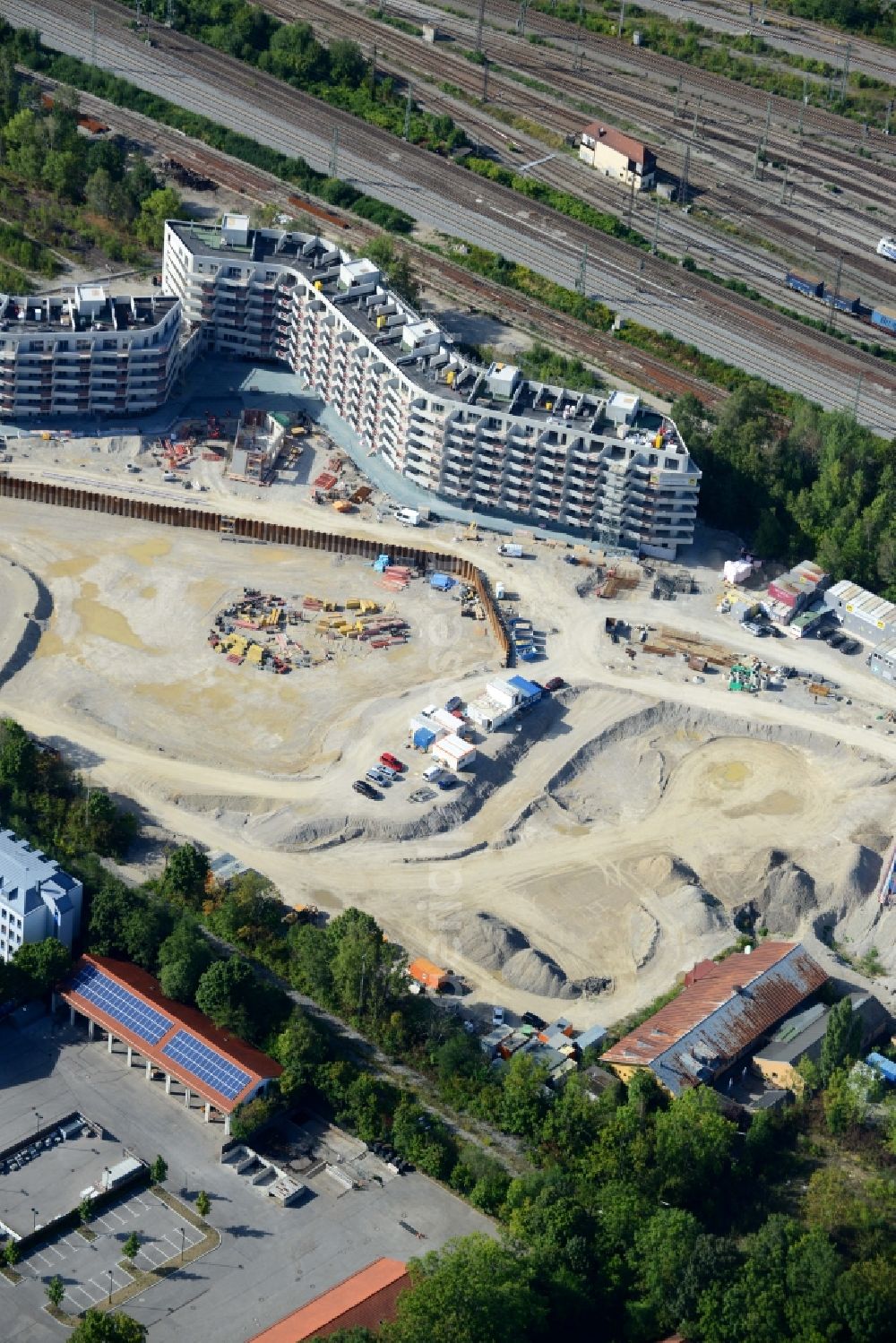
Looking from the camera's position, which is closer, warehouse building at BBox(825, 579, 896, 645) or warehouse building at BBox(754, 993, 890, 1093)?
warehouse building at BBox(754, 993, 890, 1093)

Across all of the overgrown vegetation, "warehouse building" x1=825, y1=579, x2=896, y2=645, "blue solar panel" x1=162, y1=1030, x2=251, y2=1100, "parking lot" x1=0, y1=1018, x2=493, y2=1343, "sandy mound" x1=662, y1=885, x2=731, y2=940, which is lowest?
"parking lot" x1=0, y1=1018, x2=493, y2=1343

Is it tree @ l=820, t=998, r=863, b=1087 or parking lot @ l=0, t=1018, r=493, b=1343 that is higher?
tree @ l=820, t=998, r=863, b=1087

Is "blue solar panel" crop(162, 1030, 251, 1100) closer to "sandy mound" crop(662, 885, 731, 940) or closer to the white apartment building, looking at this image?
the white apartment building

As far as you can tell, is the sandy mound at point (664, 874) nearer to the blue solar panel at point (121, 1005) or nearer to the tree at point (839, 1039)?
the tree at point (839, 1039)

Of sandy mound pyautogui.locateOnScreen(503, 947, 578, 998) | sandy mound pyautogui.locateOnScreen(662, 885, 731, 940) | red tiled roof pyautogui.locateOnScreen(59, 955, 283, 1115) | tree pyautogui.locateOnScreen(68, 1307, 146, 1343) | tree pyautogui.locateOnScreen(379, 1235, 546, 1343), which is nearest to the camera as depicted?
tree pyautogui.locateOnScreen(68, 1307, 146, 1343)

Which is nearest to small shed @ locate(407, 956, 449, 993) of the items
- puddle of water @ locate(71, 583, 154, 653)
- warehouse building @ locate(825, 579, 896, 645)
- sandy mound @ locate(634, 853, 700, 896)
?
sandy mound @ locate(634, 853, 700, 896)

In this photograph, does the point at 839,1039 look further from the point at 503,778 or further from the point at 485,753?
the point at 485,753

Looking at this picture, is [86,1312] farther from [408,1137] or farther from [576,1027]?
[576,1027]
